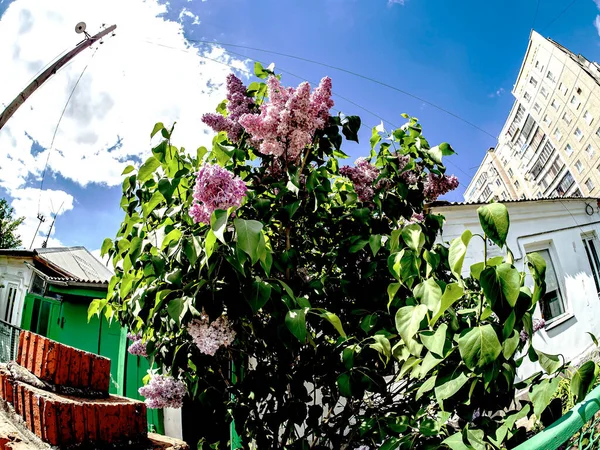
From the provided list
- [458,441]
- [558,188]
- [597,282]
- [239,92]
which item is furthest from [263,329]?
[558,188]

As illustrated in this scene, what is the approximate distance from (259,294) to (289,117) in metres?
0.99

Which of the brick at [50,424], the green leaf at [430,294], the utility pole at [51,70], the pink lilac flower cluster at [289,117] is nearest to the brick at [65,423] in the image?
the brick at [50,424]

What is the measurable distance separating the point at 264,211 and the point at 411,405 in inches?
53.1

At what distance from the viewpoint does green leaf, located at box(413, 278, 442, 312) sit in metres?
1.10

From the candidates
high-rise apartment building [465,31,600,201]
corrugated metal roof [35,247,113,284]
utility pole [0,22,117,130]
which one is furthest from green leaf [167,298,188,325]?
high-rise apartment building [465,31,600,201]

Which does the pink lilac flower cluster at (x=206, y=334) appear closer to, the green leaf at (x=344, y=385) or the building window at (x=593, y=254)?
the green leaf at (x=344, y=385)

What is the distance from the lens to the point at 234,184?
1.36 m

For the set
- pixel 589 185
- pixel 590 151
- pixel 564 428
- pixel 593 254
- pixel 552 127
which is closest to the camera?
pixel 564 428

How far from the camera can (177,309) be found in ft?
4.36

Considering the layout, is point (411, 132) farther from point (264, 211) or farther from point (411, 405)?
point (411, 405)

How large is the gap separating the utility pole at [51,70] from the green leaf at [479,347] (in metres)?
9.53

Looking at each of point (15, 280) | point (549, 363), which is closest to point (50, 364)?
point (549, 363)

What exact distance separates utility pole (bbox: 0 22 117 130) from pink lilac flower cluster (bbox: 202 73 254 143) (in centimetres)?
784

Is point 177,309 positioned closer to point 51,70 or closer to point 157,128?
point 157,128
